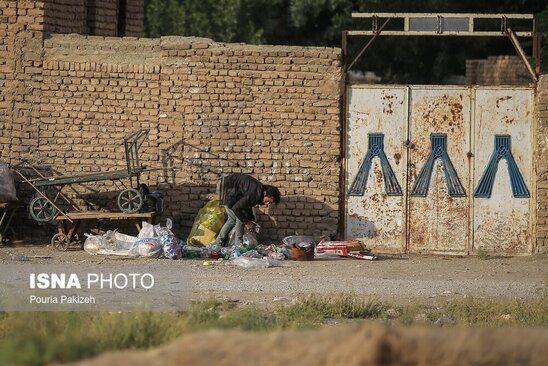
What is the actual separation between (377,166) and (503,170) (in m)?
1.70

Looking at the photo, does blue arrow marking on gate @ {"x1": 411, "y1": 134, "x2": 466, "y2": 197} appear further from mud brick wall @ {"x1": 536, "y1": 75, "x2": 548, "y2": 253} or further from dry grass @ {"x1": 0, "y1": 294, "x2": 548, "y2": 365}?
dry grass @ {"x1": 0, "y1": 294, "x2": 548, "y2": 365}

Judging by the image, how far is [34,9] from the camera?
16.5m

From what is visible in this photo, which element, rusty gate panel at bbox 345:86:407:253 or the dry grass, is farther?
rusty gate panel at bbox 345:86:407:253

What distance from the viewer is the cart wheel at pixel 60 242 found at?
51.3 ft

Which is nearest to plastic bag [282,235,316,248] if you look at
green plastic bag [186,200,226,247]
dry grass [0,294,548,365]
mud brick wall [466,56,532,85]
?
green plastic bag [186,200,226,247]

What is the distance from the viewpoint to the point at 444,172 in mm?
16406

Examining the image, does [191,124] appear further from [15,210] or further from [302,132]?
[15,210]

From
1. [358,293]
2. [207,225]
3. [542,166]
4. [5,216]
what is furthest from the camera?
[542,166]

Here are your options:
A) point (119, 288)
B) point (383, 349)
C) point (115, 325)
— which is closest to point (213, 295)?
point (119, 288)

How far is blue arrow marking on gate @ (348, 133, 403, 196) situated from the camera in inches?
647

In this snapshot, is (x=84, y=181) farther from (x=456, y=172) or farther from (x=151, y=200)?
(x=456, y=172)

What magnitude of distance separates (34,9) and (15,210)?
109 inches

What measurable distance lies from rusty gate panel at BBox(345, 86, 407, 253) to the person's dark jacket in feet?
5.53

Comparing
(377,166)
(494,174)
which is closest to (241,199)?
(377,166)
